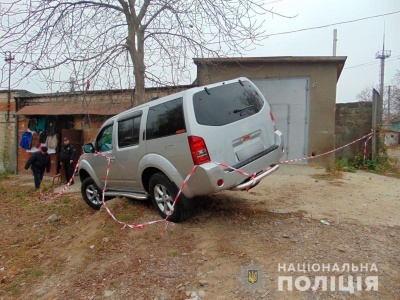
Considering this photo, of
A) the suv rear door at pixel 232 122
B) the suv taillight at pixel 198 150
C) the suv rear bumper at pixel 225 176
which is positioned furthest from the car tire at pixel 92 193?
the suv rear door at pixel 232 122

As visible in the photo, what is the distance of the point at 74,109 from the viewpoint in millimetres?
11641

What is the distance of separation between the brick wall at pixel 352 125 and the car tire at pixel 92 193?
7751mm

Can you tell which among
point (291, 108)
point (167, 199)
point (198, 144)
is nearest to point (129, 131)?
point (167, 199)

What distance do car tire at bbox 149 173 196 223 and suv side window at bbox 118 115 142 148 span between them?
2.70 ft

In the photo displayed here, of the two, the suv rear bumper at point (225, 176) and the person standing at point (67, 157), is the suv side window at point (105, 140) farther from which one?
the person standing at point (67, 157)

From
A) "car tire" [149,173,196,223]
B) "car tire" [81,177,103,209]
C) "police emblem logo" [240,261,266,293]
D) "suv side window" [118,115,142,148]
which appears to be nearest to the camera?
"police emblem logo" [240,261,266,293]

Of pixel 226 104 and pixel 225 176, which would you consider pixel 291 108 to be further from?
pixel 225 176

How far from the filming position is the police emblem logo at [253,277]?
9.70 ft

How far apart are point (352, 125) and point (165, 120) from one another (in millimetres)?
8072

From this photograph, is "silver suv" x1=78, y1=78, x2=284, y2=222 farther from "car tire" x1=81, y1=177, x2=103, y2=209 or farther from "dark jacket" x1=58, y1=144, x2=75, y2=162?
"dark jacket" x1=58, y1=144, x2=75, y2=162

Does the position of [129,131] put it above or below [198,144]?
above

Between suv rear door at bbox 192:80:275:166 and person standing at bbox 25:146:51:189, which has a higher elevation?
suv rear door at bbox 192:80:275:166

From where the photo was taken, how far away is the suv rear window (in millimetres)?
3998

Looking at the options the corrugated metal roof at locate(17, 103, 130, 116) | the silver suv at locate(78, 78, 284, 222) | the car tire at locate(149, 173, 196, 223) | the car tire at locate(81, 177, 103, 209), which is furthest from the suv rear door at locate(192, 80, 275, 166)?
the corrugated metal roof at locate(17, 103, 130, 116)
